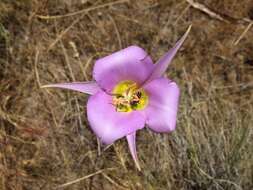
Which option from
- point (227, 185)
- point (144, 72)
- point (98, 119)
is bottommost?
point (227, 185)

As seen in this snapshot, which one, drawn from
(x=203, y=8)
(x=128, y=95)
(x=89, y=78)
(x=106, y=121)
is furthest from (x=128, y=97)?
(x=203, y=8)

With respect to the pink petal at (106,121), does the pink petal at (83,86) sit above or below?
above

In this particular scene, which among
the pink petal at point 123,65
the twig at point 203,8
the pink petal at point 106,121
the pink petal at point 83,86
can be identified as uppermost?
the twig at point 203,8

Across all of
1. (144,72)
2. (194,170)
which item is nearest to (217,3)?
(194,170)

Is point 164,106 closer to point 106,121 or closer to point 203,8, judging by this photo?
point 106,121

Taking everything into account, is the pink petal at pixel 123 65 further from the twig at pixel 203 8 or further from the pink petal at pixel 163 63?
the twig at pixel 203 8

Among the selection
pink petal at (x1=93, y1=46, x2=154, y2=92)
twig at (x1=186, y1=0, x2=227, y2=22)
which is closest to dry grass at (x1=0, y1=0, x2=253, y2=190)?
twig at (x1=186, y1=0, x2=227, y2=22)

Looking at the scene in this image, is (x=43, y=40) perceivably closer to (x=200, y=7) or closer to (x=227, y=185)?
(x=200, y=7)

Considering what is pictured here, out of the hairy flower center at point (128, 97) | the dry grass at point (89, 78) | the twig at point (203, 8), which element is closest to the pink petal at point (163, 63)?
the hairy flower center at point (128, 97)
